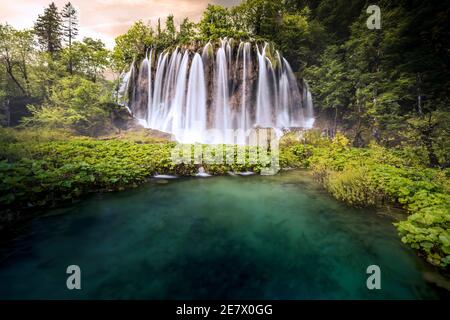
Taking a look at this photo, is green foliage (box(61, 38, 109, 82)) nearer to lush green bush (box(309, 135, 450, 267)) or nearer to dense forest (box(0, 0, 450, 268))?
dense forest (box(0, 0, 450, 268))

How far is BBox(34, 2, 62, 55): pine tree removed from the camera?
2404 cm

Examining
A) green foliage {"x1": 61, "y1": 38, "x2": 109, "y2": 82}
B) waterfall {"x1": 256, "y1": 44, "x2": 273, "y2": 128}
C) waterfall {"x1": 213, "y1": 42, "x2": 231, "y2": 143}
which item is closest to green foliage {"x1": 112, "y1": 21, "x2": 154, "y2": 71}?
green foliage {"x1": 61, "y1": 38, "x2": 109, "y2": 82}

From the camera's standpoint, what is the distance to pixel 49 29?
2444 centimetres

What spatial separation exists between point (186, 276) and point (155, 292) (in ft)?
1.43

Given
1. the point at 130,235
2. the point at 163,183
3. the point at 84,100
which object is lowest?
the point at 130,235

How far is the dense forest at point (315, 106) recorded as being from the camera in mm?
4977

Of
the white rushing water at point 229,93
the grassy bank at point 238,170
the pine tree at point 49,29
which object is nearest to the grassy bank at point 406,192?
Answer: the grassy bank at point 238,170

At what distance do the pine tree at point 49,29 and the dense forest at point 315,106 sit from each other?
0.12 metres

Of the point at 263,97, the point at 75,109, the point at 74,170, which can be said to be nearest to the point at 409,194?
the point at 74,170

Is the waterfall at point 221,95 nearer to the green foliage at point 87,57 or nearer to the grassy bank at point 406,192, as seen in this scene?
the grassy bank at point 406,192
